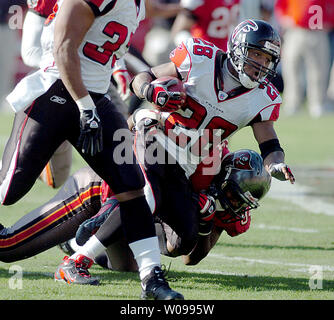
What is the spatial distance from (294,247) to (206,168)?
0.90 meters

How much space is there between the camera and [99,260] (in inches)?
183

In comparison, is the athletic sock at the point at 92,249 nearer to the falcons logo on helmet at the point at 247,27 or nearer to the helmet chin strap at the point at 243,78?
the helmet chin strap at the point at 243,78

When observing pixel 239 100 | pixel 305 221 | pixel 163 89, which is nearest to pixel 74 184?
pixel 163 89

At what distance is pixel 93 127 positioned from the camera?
376 centimetres

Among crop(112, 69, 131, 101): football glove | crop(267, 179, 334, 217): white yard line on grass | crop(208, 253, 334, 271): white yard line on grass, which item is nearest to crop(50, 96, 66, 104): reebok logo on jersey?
crop(208, 253, 334, 271): white yard line on grass

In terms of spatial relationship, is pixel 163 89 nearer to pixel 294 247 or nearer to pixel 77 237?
pixel 77 237

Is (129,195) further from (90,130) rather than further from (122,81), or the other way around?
(122,81)

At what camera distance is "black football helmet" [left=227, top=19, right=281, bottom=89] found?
4.54m

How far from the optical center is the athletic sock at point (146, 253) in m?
3.89

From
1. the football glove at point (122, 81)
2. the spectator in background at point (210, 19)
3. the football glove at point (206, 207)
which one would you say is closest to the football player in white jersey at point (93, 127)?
the football glove at point (206, 207)

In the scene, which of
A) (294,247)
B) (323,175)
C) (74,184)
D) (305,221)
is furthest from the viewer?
(323,175)

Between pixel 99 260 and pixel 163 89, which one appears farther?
pixel 99 260

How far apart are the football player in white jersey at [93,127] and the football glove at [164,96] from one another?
0.98 ft

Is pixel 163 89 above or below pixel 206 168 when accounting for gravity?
above
